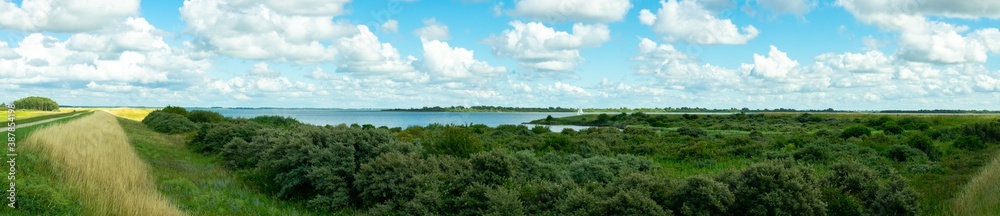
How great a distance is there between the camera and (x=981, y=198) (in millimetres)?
10914

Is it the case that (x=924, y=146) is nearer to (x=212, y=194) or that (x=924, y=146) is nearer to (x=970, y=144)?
(x=970, y=144)

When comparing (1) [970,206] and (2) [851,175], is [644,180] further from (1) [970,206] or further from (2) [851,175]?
(1) [970,206]

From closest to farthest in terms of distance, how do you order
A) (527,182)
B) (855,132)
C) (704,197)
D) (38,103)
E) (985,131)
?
(704,197)
(527,182)
(985,131)
(855,132)
(38,103)

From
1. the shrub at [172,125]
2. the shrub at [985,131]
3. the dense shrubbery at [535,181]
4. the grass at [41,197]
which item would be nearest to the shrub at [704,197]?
the dense shrubbery at [535,181]

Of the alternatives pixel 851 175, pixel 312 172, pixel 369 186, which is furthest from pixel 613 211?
pixel 312 172

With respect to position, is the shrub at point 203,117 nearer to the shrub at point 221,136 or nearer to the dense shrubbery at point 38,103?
the dense shrubbery at point 38,103

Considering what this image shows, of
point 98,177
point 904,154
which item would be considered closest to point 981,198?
point 904,154

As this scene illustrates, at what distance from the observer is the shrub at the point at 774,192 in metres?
9.52

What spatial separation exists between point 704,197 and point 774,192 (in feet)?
3.58

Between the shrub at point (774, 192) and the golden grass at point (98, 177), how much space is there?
8.97m

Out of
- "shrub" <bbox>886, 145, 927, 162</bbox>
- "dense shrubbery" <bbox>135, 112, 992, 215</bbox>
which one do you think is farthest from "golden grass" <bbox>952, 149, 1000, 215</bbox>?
"shrub" <bbox>886, 145, 927, 162</bbox>

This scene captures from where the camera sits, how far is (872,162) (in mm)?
20438

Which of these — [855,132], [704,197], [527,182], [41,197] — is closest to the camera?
[704,197]

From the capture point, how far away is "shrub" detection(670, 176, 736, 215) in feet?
30.7
